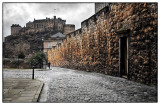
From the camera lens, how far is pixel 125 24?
6844mm

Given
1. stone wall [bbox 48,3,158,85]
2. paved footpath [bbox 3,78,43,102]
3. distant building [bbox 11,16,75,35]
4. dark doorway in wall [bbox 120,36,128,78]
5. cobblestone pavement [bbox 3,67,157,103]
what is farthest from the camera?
distant building [bbox 11,16,75,35]

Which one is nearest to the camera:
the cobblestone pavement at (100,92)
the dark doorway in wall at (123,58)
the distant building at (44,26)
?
the cobblestone pavement at (100,92)

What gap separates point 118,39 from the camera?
24.7 feet

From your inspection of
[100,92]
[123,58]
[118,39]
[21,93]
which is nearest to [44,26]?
[118,39]

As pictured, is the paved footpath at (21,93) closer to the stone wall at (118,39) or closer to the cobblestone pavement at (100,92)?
the cobblestone pavement at (100,92)

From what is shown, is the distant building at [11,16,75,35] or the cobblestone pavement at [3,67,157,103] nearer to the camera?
the cobblestone pavement at [3,67,157,103]

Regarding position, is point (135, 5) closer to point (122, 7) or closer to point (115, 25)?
point (122, 7)

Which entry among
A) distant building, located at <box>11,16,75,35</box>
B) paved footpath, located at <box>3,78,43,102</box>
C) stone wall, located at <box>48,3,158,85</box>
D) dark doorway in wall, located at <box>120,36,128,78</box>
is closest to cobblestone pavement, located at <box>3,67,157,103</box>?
paved footpath, located at <box>3,78,43,102</box>

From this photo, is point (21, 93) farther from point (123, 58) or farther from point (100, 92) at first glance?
point (123, 58)

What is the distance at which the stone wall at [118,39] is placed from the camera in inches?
205

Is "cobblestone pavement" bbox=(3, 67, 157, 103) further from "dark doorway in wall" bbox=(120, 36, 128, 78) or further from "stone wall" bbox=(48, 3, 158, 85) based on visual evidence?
"dark doorway in wall" bbox=(120, 36, 128, 78)

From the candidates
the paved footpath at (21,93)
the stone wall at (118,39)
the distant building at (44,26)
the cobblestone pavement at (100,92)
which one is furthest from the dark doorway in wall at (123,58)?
the distant building at (44,26)

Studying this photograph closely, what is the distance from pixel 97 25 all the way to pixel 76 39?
14.6ft

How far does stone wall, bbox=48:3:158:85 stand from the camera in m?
5.20
